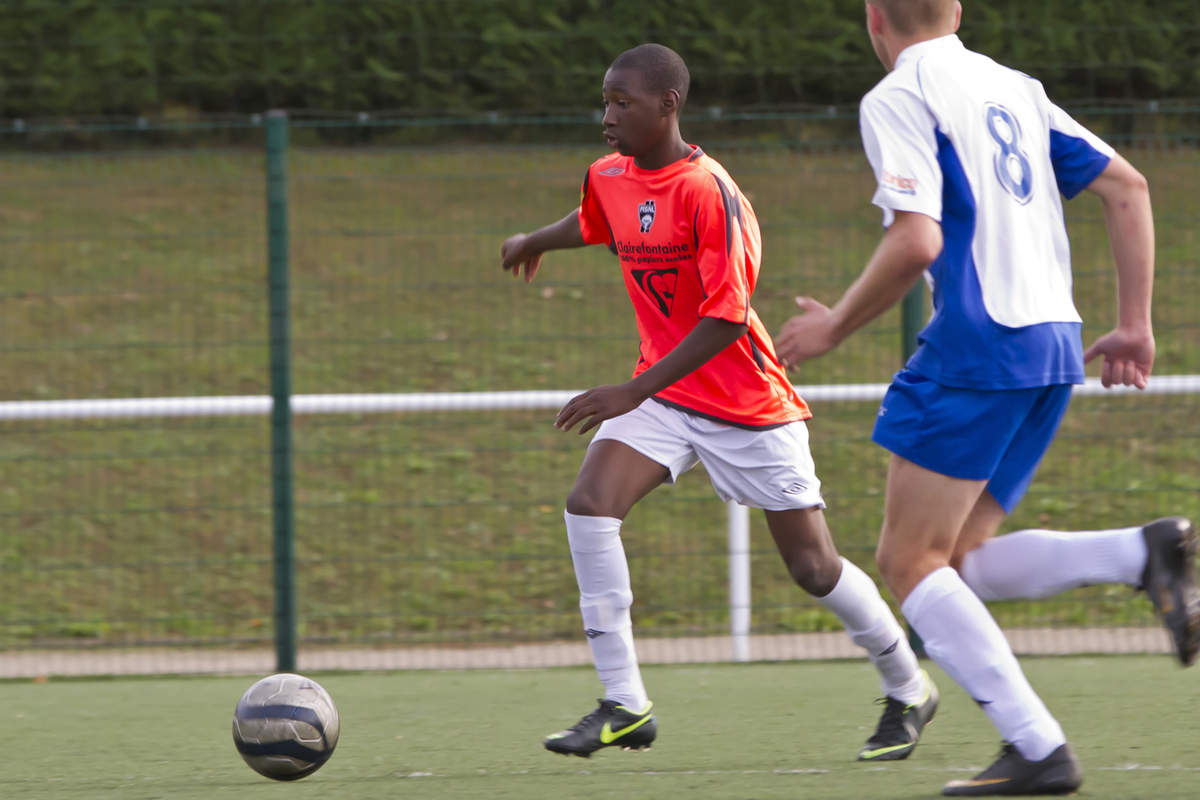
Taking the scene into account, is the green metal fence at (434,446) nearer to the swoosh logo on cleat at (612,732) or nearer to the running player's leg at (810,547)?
the running player's leg at (810,547)

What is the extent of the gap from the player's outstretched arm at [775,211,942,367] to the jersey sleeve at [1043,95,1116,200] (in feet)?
1.80

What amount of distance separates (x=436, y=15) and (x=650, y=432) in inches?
416

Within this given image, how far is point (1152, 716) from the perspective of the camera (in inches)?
201

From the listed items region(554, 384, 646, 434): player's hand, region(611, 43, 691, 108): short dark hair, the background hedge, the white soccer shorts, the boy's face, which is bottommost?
the white soccer shorts

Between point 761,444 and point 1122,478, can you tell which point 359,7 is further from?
point 761,444

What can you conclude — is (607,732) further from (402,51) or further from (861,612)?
(402,51)

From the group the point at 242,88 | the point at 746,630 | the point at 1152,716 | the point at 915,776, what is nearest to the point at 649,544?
the point at 746,630

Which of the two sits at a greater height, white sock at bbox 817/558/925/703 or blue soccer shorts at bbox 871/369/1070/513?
blue soccer shorts at bbox 871/369/1070/513

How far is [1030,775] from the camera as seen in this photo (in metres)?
3.56

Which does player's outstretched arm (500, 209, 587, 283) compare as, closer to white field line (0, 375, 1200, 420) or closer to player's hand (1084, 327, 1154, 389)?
white field line (0, 375, 1200, 420)

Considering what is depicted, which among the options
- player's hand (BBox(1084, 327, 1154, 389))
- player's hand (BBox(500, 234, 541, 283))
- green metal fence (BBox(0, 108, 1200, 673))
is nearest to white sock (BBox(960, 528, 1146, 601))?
player's hand (BBox(1084, 327, 1154, 389))

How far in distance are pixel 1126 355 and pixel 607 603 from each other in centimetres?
152

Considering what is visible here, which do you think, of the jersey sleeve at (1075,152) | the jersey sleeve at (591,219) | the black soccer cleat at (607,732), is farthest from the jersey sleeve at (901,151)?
the black soccer cleat at (607,732)

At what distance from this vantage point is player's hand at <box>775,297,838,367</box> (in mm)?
3359
